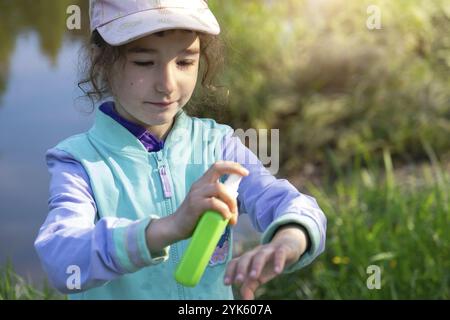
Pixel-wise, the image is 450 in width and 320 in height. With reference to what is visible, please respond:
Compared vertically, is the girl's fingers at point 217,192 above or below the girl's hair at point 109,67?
below

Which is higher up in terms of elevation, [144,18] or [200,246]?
[144,18]

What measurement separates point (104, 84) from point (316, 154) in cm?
273

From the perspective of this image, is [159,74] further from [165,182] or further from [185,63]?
[165,182]

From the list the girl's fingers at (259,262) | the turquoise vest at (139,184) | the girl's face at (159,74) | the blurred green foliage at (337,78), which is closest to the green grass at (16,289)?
the turquoise vest at (139,184)

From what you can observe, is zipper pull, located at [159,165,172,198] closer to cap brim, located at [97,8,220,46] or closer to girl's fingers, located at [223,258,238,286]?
cap brim, located at [97,8,220,46]

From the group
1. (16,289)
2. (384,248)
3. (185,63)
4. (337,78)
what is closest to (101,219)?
(185,63)

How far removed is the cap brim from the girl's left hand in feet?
1.53

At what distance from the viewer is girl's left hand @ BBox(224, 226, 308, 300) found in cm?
148

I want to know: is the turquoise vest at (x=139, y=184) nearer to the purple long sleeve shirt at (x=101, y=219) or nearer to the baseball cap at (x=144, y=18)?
the purple long sleeve shirt at (x=101, y=219)

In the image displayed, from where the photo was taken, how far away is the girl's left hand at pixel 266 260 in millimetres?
1477

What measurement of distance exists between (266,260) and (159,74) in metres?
0.49

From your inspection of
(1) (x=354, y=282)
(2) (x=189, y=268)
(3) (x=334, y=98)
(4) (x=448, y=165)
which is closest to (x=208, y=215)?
(2) (x=189, y=268)

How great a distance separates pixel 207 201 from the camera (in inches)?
58.5
